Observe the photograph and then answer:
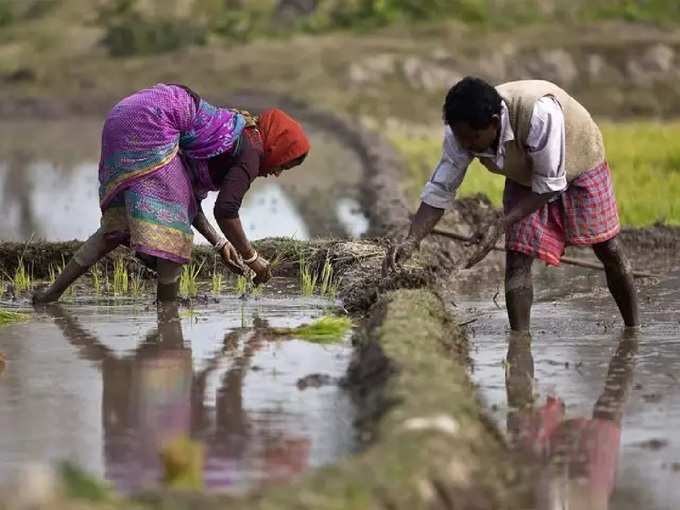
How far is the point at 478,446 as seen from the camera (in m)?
3.88

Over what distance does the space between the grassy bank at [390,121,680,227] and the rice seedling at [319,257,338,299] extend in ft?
9.97

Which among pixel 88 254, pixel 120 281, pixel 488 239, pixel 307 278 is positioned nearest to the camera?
pixel 488 239

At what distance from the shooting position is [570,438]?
4.57 meters

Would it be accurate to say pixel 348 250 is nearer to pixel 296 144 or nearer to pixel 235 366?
pixel 296 144

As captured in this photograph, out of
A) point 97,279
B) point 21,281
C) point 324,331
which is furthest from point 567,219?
point 21,281

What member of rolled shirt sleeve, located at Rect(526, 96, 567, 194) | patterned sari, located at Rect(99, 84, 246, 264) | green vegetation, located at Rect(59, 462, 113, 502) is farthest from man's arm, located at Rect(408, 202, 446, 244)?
green vegetation, located at Rect(59, 462, 113, 502)

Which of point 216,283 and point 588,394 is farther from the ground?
point 216,283

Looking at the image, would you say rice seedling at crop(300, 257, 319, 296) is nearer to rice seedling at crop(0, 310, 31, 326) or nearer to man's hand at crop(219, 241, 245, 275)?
man's hand at crop(219, 241, 245, 275)

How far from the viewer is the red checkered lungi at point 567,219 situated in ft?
20.2

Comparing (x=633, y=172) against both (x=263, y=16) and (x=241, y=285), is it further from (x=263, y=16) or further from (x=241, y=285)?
(x=263, y=16)

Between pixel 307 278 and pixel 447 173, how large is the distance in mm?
1860

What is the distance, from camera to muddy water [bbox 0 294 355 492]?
4230mm

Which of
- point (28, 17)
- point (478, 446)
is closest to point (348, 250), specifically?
point (478, 446)

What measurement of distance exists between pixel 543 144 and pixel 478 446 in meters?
2.16
